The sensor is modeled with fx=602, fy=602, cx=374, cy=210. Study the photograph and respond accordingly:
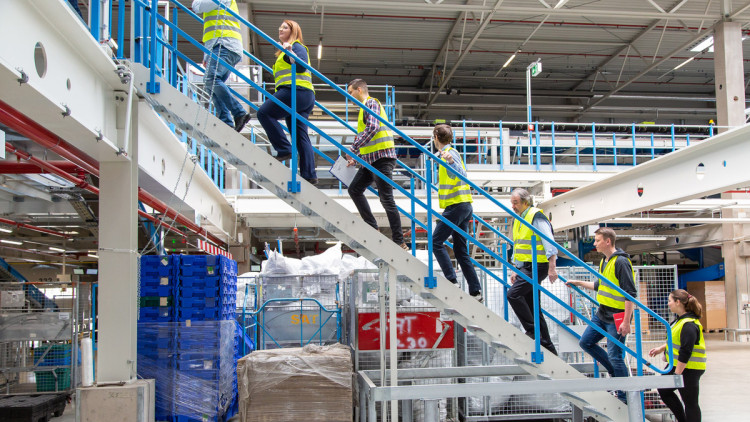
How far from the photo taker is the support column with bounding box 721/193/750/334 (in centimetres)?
1689

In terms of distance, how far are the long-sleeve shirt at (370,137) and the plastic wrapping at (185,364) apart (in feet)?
10.7

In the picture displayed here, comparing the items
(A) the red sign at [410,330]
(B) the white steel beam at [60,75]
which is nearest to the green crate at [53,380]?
(A) the red sign at [410,330]

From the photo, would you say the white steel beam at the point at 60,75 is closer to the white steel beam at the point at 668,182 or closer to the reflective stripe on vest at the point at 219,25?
the reflective stripe on vest at the point at 219,25

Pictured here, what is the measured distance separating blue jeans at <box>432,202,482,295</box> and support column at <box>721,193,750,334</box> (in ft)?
47.1

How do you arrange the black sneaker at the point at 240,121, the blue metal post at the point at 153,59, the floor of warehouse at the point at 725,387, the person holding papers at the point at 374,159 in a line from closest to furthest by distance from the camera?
the blue metal post at the point at 153,59 < the person holding papers at the point at 374,159 < the black sneaker at the point at 240,121 < the floor of warehouse at the point at 725,387

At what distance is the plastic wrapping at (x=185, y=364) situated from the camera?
7402mm

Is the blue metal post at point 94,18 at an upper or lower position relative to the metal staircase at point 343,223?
upper

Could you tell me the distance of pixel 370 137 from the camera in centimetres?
569

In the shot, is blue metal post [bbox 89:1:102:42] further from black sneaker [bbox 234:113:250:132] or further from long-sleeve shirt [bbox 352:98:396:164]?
long-sleeve shirt [bbox 352:98:396:164]

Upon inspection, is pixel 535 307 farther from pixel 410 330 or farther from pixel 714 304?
pixel 714 304

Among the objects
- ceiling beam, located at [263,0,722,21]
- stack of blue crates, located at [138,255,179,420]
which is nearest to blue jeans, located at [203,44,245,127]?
stack of blue crates, located at [138,255,179,420]

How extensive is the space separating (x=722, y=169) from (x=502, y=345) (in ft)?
13.2

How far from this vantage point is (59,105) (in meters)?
4.37

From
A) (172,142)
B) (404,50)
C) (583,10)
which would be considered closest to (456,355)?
(172,142)
